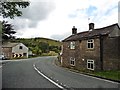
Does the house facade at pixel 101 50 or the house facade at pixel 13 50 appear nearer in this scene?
the house facade at pixel 101 50

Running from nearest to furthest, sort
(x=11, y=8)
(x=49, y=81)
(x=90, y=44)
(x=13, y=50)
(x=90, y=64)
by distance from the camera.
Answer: (x=11, y=8) < (x=49, y=81) < (x=90, y=64) < (x=90, y=44) < (x=13, y=50)

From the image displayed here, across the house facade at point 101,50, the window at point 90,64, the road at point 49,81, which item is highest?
the house facade at point 101,50

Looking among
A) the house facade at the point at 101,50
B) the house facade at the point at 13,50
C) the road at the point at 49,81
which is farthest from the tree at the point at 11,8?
the house facade at the point at 13,50

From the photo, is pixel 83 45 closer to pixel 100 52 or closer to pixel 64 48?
pixel 100 52

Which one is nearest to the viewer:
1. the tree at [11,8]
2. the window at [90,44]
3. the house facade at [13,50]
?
the tree at [11,8]

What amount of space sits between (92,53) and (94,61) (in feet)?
4.75

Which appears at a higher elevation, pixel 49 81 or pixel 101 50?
pixel 101 50

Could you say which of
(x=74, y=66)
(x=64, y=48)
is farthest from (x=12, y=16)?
(x=64, y=48)

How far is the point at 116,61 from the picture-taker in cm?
3322

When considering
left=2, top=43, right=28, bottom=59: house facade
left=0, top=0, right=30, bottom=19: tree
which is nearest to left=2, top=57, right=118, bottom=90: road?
left=0, top=0, right=30, bottom=19: tree

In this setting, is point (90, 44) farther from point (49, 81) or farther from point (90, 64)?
point (49, 81)

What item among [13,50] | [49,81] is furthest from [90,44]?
[13,50]

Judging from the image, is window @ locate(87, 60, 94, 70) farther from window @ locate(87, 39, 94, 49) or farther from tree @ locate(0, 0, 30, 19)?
tree @ locate(0, 0, 30, 19)

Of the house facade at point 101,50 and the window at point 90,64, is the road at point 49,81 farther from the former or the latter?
the window at point 90,64
